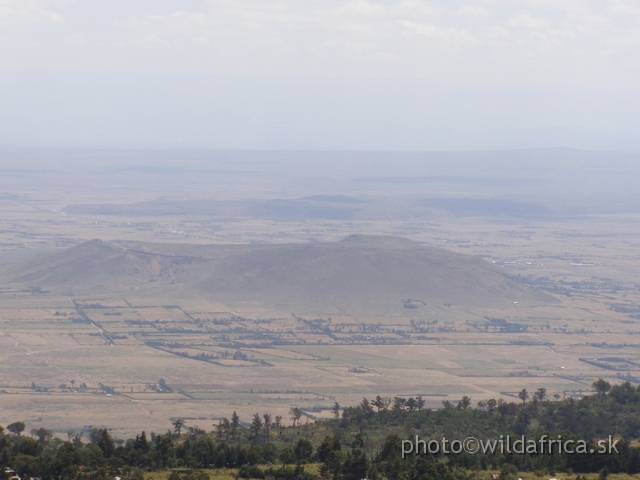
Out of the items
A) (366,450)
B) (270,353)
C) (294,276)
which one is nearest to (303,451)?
(366,450)

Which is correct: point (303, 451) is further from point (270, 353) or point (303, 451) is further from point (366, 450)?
point (270, 353)

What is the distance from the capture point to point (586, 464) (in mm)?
40438

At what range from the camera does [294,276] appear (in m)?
124

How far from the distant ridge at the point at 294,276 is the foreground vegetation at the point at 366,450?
2351 inches

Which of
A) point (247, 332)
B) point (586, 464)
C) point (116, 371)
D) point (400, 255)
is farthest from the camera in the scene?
point (400, 255)

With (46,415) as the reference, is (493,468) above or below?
above

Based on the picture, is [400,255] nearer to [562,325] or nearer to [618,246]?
[562,325]

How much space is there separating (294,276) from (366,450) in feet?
253

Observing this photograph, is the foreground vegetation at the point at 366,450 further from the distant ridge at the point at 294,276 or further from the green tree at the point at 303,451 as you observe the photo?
the distant ridge at the point at 294,276

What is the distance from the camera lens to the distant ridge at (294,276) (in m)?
119

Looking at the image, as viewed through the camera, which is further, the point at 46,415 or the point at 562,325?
the point at 562,325

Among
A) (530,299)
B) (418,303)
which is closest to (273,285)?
(418,303)

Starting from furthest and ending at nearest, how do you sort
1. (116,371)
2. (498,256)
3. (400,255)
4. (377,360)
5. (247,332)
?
(498,256) → (400,255) → (247,332) → (377,360) → (116,371)

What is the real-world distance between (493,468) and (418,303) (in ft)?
255
